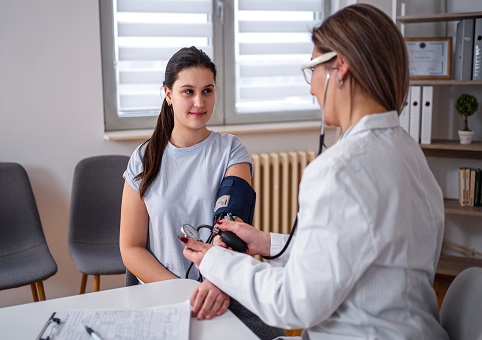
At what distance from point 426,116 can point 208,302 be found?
2.58 m

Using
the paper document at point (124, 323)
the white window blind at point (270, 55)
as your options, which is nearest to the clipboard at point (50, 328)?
the paper document at point (124, 323)

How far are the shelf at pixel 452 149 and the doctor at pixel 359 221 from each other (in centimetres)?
238

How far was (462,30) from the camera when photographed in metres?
3.33

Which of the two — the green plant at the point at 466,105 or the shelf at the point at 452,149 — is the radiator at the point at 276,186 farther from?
the green plant at the point at 466,105

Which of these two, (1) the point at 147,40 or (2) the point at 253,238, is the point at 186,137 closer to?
(2) the point at 253,238

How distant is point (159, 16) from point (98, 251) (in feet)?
4.63

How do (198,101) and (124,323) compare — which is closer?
(124,323)

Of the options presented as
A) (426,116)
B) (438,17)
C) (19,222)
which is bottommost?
(19,222)

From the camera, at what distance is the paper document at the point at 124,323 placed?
1.14m

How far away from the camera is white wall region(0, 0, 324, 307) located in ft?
9.34

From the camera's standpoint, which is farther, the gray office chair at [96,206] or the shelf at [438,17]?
the shelf at [438,17]

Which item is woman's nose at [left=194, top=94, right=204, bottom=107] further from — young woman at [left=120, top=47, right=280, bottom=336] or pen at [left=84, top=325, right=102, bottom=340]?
pen at [left=84, top=325, right=102, bottom=340]

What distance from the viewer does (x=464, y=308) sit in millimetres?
1212

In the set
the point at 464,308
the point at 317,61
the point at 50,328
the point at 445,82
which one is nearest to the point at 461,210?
the point at 445,82
